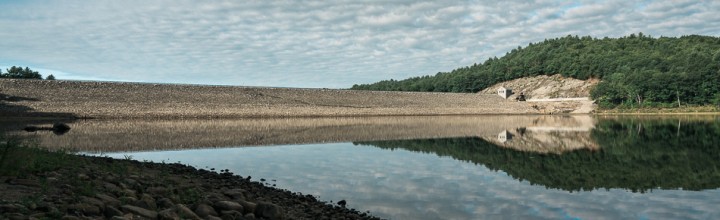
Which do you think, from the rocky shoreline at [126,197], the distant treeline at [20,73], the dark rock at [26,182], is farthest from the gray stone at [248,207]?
the distant treeline at [20,73]

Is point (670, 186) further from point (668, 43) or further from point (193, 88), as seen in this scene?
point (668, 43)

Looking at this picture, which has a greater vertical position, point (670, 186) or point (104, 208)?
point (104, 208)

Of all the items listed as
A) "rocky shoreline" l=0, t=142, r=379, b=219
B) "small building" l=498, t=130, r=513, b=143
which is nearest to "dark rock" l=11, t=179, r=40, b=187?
"rocky shoreline" l=0, t=142, r=379, b=219

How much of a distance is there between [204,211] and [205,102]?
61.1 m

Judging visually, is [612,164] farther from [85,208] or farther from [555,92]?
[555,92]

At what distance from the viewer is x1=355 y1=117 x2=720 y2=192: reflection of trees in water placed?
1312 cm

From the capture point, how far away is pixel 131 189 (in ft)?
29.7

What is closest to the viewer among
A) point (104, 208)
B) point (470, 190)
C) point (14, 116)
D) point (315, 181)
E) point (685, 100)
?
point (104, 208)

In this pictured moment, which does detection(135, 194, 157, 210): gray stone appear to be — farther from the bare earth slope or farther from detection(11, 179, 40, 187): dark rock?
the bare earth slope

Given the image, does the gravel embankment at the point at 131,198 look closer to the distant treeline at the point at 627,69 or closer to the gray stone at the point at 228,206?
the gray stone at the point at 228,206

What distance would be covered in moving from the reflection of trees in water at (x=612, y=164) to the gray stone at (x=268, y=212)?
7.37m

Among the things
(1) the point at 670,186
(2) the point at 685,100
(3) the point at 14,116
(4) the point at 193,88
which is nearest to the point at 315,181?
(1) the point at 670,186

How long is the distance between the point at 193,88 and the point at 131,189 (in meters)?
65.7

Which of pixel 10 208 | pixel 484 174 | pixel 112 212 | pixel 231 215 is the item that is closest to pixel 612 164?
pixel 484 174
